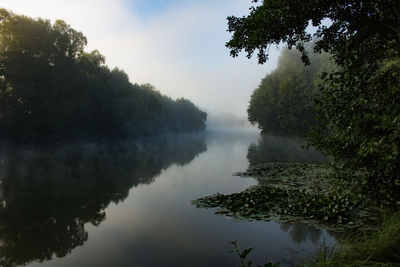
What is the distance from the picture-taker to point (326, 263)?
164 inches

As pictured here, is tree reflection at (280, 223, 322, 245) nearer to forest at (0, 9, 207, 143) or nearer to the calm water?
the calm water

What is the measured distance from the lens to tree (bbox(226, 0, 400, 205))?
5801mm

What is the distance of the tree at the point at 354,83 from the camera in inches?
228

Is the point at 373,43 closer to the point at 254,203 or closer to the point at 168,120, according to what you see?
the point at 254,203

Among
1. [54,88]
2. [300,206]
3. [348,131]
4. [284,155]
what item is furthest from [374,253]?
[54,88]

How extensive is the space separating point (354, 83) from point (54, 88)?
156 ft

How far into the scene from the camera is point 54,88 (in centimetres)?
4456

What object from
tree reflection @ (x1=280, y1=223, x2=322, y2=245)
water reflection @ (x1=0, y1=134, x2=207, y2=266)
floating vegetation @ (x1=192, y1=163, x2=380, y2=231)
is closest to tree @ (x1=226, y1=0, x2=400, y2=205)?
floating vegetation @ (x1=192, y1=163, x2=380, y2=231)

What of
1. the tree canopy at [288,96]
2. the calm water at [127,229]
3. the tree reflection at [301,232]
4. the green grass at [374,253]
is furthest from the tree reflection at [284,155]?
the green grass at [374,253]

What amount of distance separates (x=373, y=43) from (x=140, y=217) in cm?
1053

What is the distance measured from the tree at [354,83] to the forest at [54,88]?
40340 millimetres

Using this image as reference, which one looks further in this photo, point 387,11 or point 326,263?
point 387,11

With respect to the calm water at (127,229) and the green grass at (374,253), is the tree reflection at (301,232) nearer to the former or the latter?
the calm water at (127,229)

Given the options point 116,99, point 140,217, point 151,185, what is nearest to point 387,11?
point 140,217
